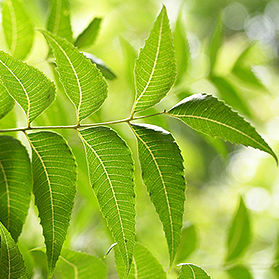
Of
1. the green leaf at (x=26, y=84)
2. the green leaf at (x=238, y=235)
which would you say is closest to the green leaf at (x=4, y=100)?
the green leaf at (x=26, y=84)

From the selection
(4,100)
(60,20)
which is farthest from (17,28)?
(4,100)

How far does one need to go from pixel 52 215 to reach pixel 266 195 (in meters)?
1.27

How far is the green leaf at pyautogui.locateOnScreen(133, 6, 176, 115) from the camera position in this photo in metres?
0.25

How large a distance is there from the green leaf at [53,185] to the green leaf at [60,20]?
189mm

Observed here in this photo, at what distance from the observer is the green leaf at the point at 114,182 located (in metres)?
0.27

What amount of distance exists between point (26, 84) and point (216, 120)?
14 centimetres

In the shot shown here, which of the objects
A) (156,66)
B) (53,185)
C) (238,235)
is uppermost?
(156,66)

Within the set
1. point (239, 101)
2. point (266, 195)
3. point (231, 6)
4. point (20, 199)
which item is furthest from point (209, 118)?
point (231, 6)

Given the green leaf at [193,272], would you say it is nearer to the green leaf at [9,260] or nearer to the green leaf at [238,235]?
the green leaf at [9,260]

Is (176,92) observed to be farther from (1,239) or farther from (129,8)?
(129,8)

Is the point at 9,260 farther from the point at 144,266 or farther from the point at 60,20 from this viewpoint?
the point at 60,20

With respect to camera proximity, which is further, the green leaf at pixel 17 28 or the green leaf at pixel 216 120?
the green leaf at pixel 17 28

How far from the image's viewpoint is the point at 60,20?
17.4 inches

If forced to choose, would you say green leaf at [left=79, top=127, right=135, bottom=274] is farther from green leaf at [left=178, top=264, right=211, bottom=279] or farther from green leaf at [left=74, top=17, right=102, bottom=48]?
green leaf at [left=74, top=17, right=102, bottom=48]
